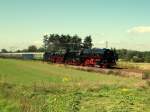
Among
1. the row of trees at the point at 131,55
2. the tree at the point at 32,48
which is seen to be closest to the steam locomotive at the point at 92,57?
the row of trees at the point at 131,55

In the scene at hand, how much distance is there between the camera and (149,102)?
62.2 ft

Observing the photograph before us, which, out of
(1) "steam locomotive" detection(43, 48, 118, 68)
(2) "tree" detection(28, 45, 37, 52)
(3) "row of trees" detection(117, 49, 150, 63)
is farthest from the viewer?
(2) "tree" detection(28, 45, 37, 52)

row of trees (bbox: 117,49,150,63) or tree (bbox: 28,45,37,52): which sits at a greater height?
tree (bbox: 28,45,37,52)

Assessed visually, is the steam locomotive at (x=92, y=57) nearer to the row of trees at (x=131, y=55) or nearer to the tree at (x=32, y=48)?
the row of trees at (x=131, y=55)

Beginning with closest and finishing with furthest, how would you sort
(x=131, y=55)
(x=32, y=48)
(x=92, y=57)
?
(x=92, y=57), (x=131, y=55), (x=32, y=48)

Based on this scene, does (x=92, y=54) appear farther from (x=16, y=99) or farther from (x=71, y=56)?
(x=16, y=99)

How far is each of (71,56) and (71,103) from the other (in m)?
40.7

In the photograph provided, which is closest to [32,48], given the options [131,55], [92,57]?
[131,55]

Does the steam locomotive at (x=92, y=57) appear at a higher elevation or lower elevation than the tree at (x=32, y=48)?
lower

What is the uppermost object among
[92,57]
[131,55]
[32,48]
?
[32,48]

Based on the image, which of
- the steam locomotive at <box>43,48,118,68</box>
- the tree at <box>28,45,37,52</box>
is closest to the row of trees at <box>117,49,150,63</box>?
the steam locomotive at <box>43,48,118,68</box>

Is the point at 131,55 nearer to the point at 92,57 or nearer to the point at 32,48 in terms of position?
the point at 92,57

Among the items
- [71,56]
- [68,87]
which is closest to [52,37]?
[71,56]

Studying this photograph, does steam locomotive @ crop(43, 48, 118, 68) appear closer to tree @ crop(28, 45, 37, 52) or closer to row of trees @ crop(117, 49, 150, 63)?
row of trees @ crop(117, 49, 150, 63)
